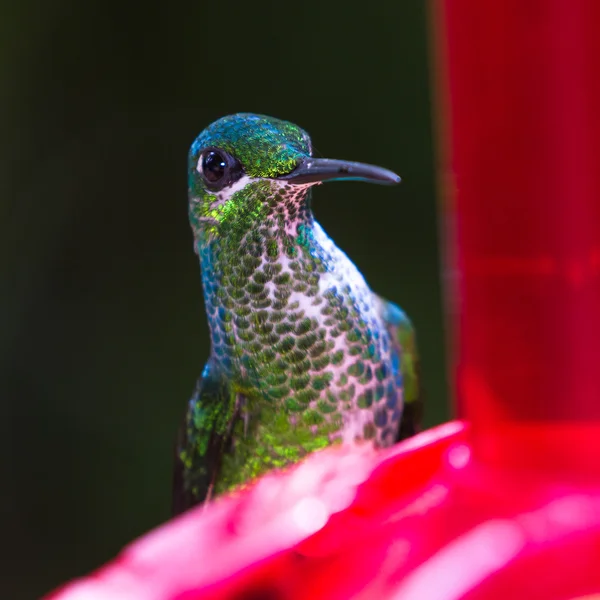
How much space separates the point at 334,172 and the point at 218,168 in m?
0.11

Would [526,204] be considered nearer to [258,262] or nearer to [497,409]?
[497,409]

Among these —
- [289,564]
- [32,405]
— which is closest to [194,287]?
[32,405]

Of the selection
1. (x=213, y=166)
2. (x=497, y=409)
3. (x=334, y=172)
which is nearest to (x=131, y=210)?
(x=213, y=166)

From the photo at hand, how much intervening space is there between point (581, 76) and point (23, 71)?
594mm

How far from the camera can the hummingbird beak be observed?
20.2 inches

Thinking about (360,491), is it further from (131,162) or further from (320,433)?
(131,162)

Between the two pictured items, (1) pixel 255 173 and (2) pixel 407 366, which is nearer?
(1) pixel 255 173

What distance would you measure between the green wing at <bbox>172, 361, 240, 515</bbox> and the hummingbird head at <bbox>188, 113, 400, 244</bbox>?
139 mm

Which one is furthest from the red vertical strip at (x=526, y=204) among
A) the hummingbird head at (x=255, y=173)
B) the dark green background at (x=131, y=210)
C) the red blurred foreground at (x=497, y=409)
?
the dark green background at (x=131, y=210)

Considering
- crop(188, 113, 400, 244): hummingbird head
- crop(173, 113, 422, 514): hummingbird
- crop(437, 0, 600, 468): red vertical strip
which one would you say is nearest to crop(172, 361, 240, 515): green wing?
crop(173, 113, 422, 514): hummingbird

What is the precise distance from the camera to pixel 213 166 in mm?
590

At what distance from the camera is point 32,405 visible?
87cm

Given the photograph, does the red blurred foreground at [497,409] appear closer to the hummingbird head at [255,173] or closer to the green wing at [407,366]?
the hummingbird head at [255,173]

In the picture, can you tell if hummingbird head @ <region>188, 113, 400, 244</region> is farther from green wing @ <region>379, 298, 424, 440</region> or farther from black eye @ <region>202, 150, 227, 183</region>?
green wing @ <region>379, 298, 424, 440</region>
